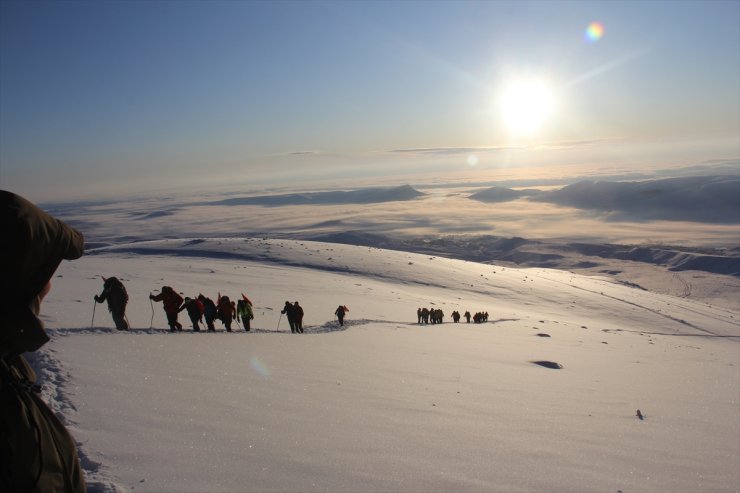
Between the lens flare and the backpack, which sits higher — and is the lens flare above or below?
below

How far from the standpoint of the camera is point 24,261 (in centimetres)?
164

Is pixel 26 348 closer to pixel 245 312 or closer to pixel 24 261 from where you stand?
pixel 24 261

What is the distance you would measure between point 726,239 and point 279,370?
139m

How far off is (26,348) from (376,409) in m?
4.66

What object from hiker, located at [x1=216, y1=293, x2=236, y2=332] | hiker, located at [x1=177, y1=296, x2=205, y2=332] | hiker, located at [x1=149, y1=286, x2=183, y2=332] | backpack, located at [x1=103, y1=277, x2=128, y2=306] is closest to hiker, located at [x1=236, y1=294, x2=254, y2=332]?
hiker, located at [x1=216, y1=293, x2=236, y2=332]

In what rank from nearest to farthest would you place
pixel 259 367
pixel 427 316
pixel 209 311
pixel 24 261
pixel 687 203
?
1. pixel 24 261
2. pixel 259 367
3. pixel 209 311
4. pixel 427 316
5. pixel 687 203

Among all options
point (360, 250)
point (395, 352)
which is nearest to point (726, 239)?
point (360, 250)

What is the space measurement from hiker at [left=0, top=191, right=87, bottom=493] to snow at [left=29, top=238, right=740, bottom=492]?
2029 mm

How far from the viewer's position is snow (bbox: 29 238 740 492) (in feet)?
13.5

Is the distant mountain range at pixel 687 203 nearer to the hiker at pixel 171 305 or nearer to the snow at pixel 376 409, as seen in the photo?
the snow at pixel 376 409

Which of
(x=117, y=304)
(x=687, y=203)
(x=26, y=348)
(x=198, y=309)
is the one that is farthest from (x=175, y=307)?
(x=687, y=203)

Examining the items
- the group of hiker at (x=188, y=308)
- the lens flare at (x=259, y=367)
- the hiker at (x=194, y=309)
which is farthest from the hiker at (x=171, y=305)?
the lens flare at (x=259, y=367)

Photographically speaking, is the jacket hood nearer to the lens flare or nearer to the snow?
the snow

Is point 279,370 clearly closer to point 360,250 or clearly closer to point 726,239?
point 360,250
